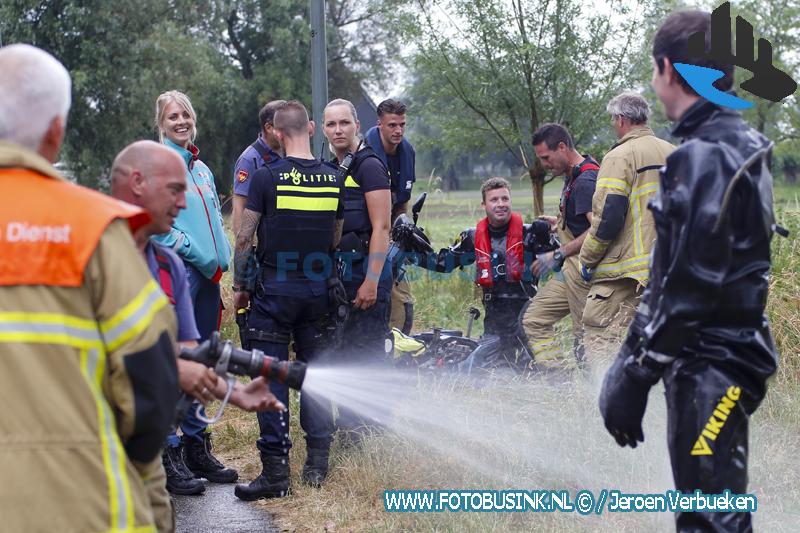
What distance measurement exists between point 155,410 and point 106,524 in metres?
0.30

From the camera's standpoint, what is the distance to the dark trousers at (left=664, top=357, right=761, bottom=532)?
3316mm

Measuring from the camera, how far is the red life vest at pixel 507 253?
7809 mm

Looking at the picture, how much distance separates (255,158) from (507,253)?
2106 millimetres

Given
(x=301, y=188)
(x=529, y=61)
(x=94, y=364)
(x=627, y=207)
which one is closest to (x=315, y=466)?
(x=301, y=188)

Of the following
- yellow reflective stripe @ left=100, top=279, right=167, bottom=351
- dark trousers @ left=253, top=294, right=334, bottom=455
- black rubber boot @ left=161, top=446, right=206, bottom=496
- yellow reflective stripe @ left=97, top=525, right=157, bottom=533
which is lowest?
black rubber boot @ left=161, top=446, right=206, bottom=496

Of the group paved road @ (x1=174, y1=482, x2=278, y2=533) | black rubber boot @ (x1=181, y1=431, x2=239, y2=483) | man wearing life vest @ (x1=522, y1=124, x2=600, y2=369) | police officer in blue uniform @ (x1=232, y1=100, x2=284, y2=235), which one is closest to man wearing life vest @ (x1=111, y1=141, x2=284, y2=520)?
paved road @ (x1=174, y1=482, x2=278, y2=533)

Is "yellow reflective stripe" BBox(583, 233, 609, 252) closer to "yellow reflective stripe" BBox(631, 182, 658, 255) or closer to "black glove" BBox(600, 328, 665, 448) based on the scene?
"yellow reflective stripe" BBox(631, 182, 658, 255)

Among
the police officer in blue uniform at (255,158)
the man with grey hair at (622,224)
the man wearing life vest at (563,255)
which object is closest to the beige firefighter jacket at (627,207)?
the man with grey hair at (622,224)

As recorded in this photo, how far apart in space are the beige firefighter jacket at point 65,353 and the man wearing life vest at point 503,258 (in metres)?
5.33

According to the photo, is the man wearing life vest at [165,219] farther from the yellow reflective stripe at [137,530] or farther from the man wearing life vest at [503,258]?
the man wearing life vest at [503,258]

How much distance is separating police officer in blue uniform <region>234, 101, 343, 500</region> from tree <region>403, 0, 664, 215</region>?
596 centimetres

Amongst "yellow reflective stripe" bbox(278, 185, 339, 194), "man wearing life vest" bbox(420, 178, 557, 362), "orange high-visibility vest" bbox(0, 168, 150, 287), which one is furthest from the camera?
"man wearing life vest" bbox(420, 178, 557, 362)

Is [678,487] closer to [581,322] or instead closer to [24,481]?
[24,481]

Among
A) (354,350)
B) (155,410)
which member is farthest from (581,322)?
(155,410)
